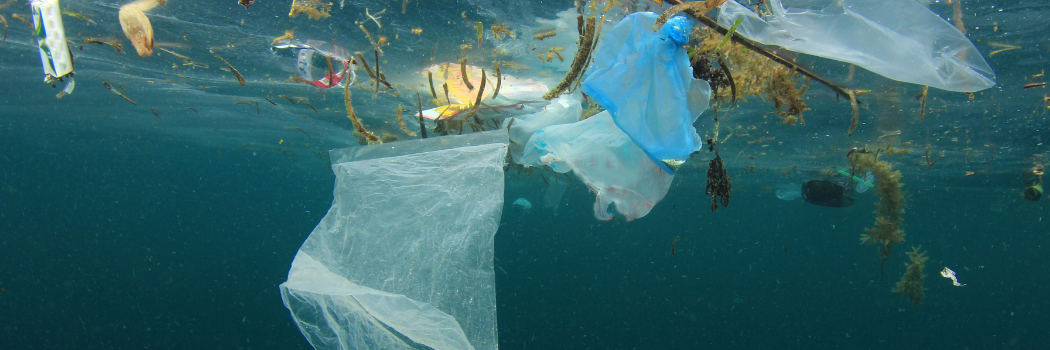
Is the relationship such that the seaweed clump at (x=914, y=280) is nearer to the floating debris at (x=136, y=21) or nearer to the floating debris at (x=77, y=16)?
the floating debris at (x=136, y=21)

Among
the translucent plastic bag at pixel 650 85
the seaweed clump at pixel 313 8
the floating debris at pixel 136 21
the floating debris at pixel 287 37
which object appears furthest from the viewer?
the floating debris at pixel 287 37

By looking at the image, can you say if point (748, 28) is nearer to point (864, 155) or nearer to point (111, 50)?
point (864, 155)

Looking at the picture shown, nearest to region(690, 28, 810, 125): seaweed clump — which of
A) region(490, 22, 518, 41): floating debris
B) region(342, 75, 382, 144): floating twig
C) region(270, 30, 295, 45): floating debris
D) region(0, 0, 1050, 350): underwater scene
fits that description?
region(0, 0, 1050, 350): underwater scene

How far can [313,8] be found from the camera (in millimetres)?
5383

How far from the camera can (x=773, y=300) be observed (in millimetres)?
92562

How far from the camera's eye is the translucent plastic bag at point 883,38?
229 centimetres

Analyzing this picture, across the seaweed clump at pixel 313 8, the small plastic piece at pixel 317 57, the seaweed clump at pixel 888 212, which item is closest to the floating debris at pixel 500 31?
the seaweed clump at pixel 313 8

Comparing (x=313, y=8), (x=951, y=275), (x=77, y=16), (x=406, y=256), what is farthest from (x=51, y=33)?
(x=951, y=275)

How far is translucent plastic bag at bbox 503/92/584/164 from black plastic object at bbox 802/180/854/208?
35.0 feet

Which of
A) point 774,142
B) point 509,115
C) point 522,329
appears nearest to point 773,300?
point 522,329

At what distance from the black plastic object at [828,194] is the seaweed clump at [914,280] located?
382 centimetres

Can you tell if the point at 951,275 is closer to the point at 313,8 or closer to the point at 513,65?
the point at 513,65

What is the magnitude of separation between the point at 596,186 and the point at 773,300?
359 feet

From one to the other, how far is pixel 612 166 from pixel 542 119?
2177 mm
